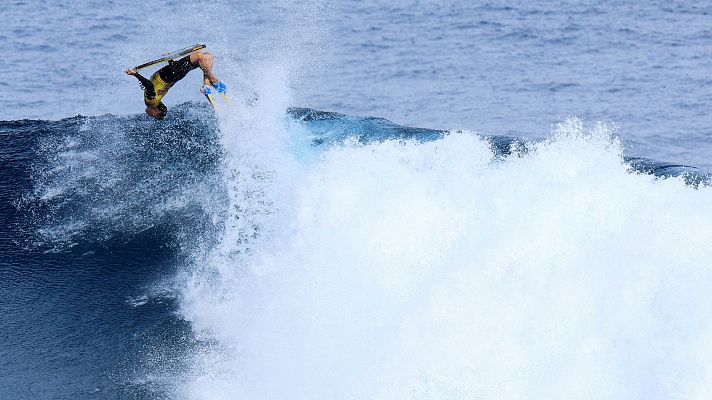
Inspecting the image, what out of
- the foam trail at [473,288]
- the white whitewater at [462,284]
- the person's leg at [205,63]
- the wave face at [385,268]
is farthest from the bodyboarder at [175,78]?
the foam trail at [473,288]

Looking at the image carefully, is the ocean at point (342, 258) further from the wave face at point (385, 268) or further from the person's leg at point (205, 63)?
the person's leg at point (205, 63)

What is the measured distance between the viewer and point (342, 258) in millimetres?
17938

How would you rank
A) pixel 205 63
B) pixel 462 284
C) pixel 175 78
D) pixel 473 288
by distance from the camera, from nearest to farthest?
pixel 473 288 < pixel 462 284 < pixel 205 63 < pixel 175 78

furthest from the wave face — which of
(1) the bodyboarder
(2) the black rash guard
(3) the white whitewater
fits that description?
(2) the black rash guard

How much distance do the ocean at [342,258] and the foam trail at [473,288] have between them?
0.14 ft

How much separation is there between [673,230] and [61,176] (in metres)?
16.3


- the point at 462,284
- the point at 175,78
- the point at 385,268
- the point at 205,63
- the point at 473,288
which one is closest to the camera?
the point at 473,288

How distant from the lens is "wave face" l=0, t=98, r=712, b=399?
1468cm

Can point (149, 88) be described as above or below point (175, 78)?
below

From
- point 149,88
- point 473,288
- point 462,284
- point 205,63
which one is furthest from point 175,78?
point 473,288

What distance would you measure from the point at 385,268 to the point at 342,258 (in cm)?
111

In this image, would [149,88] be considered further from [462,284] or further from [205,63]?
[462,284]

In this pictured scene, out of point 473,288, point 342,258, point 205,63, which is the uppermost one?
point 205,63

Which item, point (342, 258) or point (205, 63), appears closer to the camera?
point (342, 258)
